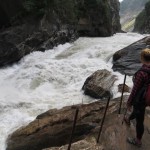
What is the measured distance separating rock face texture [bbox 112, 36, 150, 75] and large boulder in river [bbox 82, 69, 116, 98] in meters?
1.78

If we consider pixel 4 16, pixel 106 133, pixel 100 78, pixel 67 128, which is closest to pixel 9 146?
pixel 67 128

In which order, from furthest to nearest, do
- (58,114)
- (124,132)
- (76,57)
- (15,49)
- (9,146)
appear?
(76,57) < (15,49) < (58,114) < (9,146) < (124,132)

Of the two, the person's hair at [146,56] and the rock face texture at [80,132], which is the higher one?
the person's hair at [146,56]

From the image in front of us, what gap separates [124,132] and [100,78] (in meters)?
6.94

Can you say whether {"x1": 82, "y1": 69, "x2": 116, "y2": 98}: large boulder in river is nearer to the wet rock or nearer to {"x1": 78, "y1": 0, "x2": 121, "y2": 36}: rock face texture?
the wet rock

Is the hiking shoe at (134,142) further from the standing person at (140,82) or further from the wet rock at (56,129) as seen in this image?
the wet rock at (56,129)

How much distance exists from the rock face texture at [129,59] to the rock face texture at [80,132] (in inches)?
263

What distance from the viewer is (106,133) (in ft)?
23.7

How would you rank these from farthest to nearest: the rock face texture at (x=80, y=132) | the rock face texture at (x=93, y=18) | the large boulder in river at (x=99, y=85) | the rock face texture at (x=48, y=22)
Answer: the rock face texture at (x=93, y=18) → the rock face texture at (x=48, y=22) → the large boulder in river at (x=99, y=85) → the rock face texture at (x=80, y=132)

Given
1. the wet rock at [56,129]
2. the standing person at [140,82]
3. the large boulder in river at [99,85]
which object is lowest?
Answer: the large boulder in river at [99,85]

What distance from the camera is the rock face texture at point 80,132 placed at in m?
6.85

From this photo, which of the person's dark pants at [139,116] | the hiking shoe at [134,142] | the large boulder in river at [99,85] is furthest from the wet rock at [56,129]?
the large boulder in river at [99,85]

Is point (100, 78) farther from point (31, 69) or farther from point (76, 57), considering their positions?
point (76, 57)

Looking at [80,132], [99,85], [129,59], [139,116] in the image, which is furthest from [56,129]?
[129,59]
